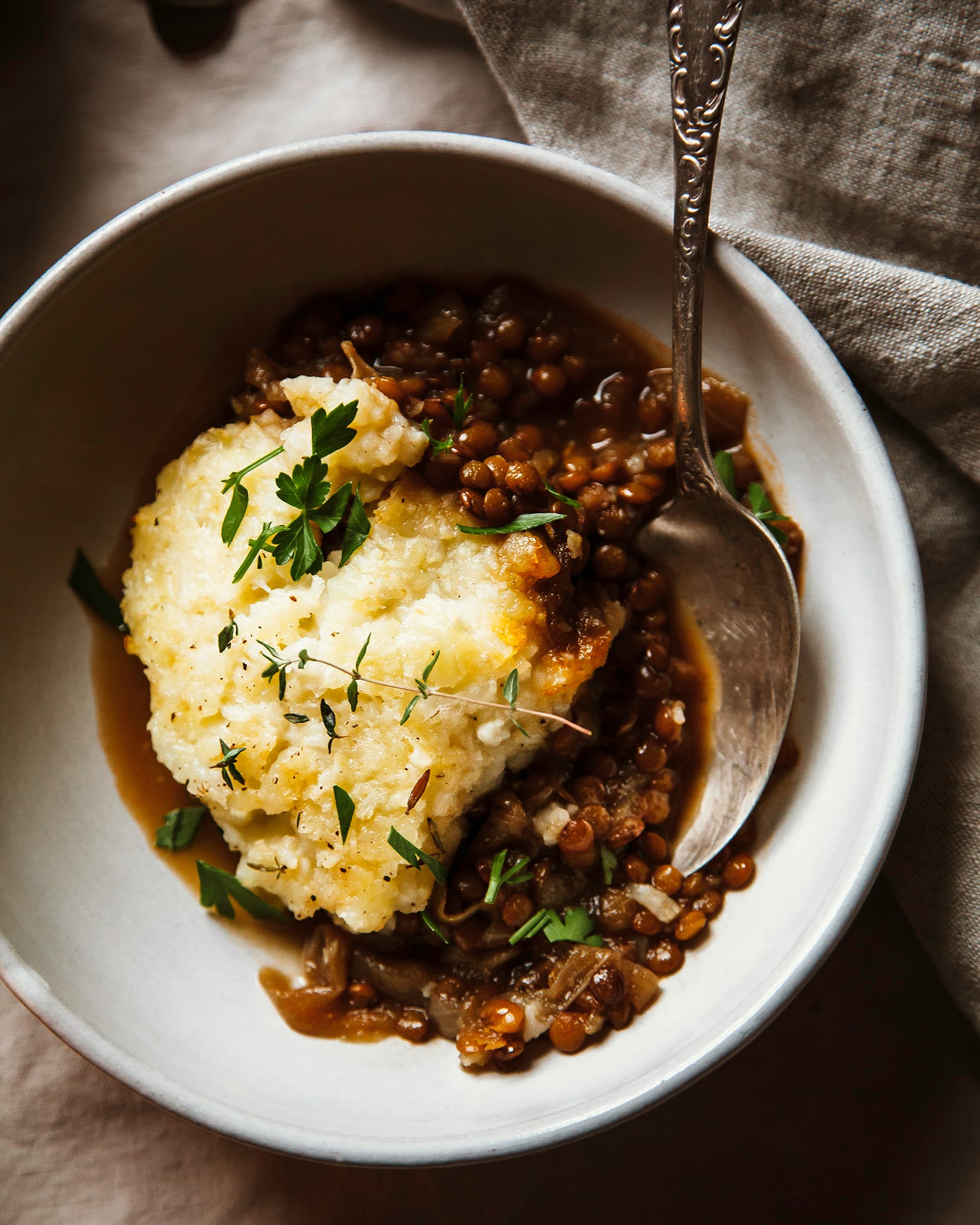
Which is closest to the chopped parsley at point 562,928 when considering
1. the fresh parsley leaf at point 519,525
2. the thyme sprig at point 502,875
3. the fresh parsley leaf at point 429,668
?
the thyme sprig at point 502,875

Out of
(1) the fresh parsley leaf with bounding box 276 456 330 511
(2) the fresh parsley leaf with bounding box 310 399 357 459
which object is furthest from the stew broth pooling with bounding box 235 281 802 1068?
(1) the fresh parsley leaf with bounding box 276 456 330 511

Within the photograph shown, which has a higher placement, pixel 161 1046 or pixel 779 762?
pixel 161 1046

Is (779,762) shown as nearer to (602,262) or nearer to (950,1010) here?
(950,1010)

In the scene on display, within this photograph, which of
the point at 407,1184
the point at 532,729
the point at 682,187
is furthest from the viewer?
the point at 407,1184

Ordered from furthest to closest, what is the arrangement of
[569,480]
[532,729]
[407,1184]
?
[407,1184] → [569,480] → [532,729]

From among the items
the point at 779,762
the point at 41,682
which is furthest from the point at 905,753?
the point at 41,682

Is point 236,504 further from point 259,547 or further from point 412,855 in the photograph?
point 412,855

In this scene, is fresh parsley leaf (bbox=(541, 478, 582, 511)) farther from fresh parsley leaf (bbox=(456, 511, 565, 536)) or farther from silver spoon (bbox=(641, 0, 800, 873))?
silver spoon (bbox=(641, 0, 800, 873))
